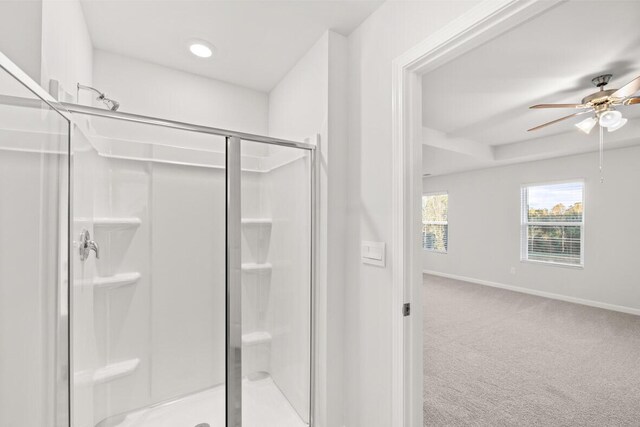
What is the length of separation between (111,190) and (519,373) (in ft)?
10.8

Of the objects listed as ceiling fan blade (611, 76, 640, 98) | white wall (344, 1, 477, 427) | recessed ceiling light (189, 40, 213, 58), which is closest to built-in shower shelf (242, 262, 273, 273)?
white wall (344, 1, 477, 427)

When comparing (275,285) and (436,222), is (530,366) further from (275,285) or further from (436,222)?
(436,222)

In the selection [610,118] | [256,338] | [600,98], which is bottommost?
[256,338]

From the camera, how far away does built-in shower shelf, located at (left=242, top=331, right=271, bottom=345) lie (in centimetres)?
155

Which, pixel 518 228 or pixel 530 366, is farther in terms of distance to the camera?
pixel 518 228

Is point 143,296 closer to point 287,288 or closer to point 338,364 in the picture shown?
point 287,288

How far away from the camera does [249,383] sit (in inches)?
61.3

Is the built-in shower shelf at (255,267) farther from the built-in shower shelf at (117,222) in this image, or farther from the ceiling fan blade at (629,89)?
the ceiling fan blade at (629,89)

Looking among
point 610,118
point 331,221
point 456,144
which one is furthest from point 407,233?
point 456,144

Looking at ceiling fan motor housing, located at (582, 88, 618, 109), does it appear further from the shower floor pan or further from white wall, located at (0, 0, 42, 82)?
white wall, located at (0, 0, 42, 82)

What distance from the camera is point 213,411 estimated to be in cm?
157

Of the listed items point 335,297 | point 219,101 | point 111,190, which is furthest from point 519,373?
point 219,101

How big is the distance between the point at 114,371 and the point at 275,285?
0.96 metres

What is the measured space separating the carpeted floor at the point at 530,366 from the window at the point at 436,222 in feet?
8.28
